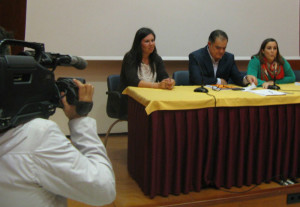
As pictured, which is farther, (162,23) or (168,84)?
(162,23)

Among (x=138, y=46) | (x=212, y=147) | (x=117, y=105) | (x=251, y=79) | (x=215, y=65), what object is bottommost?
(x=212, y=147)

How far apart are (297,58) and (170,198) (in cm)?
307

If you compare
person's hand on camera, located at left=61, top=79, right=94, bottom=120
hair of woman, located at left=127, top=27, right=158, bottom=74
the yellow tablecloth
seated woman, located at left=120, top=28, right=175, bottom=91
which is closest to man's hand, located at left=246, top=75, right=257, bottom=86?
the yellow tablecloth

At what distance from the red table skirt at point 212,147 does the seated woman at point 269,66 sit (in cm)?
87

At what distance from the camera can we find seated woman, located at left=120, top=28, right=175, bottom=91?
279 cm

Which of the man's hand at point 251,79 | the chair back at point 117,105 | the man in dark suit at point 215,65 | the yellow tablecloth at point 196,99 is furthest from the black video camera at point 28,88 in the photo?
the man's hand at point 251,79

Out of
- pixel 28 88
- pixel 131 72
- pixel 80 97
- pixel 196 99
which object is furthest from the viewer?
pixel 131 72

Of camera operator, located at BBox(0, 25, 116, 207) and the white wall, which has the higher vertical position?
the white wall

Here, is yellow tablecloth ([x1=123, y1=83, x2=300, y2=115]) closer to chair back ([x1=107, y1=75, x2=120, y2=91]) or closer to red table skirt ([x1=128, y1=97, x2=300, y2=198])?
red table skirt ([x1=128, y1=97, x2=300, y2=198])

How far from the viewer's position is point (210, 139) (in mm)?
2176

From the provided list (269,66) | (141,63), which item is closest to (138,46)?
(141,63)

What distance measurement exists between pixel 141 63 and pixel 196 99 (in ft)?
3.32

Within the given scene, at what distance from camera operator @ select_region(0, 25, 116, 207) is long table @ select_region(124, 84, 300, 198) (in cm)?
119

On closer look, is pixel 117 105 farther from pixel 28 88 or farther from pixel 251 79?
pixel 28 88
